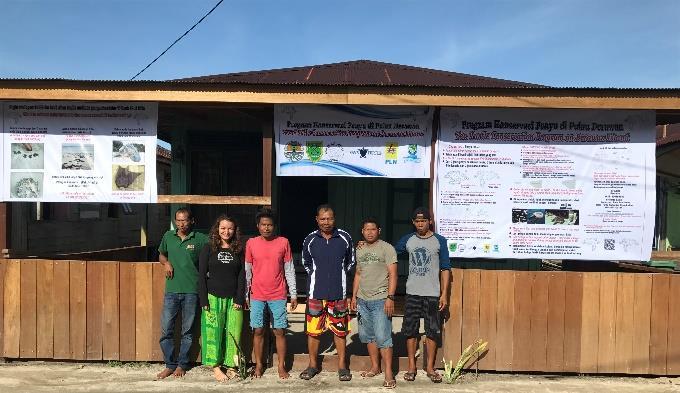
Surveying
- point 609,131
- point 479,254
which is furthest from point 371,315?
point 609,131

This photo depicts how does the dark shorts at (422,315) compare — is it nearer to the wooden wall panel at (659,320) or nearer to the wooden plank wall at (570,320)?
the wooden plank wall at (570,320)

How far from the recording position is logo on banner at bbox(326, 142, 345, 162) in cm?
525

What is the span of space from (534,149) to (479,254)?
1287 mm

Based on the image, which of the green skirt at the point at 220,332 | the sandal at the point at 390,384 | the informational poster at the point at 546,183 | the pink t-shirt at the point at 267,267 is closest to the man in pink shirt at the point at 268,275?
the pink t-shirt at the point at 267,267

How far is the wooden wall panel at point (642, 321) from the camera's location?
4.86 meters

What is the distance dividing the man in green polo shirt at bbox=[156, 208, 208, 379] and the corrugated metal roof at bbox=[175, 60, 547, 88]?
3.27m

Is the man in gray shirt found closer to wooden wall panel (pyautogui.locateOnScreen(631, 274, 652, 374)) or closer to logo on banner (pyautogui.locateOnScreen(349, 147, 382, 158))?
logo on banner (pyautogui.locateOnScreen(349, 147, 382, 158))

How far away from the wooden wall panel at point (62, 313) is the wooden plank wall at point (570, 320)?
A: 404 cm

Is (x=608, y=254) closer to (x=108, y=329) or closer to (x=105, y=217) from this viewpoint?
(x=108, y=329)

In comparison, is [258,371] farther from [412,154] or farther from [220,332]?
[412,154]

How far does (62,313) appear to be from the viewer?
5062 mm

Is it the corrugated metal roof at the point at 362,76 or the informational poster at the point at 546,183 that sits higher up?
the corrugated metal roof at the point at 362,76

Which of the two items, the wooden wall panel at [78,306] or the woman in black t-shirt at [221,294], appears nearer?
the woman in black t-shirt at [221,294]

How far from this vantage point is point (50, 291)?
507cm
